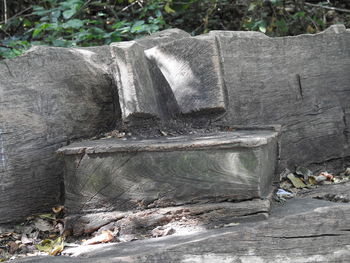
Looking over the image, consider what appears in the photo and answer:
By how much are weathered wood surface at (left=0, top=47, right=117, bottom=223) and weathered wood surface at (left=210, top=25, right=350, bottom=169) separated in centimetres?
76

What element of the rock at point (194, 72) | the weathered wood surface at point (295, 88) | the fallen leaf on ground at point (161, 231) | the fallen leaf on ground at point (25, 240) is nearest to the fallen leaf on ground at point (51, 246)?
the fallen leaf on ground at point (25, 240)

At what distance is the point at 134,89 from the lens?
9.75 feet

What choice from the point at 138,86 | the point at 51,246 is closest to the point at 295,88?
the point at 138,86

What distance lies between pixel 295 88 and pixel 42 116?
5.36ft

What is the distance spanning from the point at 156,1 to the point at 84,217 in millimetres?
3046

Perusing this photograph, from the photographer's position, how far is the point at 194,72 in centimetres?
320

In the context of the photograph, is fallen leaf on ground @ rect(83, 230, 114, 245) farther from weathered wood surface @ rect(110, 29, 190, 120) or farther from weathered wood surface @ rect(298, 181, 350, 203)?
weathered wood surface @ rect(298, 181, 350, 203)

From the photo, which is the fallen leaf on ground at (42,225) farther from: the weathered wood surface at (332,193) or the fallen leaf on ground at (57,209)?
the weathered wood surface at (332,193)

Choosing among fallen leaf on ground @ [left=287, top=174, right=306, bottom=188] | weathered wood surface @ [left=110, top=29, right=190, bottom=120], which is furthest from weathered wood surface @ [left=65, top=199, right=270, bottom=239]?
fallen leaf on ground @ [left=287, top=174, right=306, bottom=188]

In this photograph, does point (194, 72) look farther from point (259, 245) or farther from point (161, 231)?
point (259, 245)

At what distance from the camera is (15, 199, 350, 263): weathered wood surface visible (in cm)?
225

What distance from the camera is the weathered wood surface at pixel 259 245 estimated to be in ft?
7.38

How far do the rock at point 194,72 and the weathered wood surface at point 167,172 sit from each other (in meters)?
0.40

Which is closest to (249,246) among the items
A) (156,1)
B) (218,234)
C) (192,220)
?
(218,234)
